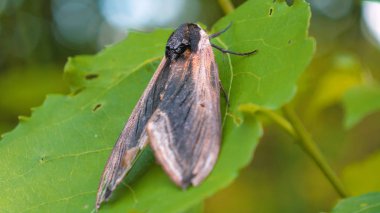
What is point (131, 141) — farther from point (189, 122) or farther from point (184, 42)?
point (184, 42)

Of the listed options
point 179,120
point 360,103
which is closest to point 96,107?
point 179,120

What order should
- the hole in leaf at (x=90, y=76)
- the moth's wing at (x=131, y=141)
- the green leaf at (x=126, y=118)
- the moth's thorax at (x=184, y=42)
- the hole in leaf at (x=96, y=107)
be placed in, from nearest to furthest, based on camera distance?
the green leaf at (x=126, y=118), the moth's wing at (x=131, y=141), the moth's thorax at (x=184, y=42), the hole in leaf at (x=96, y=107), the hole in leaf at (x=90, y=76)

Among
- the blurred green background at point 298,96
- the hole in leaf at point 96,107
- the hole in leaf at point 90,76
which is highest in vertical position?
the hole in leaf at point 90,76

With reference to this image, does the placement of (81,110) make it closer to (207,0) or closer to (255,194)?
(255,194)

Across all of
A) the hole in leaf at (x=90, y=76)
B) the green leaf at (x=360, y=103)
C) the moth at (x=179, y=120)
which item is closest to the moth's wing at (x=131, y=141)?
the moth at (x=179, y=120)

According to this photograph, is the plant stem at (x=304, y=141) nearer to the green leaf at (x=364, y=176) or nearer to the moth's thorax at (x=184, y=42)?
the moth's thorax at (x=184, y=42)
